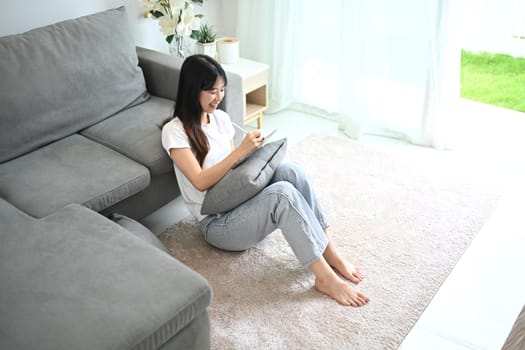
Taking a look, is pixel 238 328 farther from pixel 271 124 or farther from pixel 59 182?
pixel 271 124

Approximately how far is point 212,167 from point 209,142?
0.15 m

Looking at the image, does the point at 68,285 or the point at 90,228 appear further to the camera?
the point at 90,228

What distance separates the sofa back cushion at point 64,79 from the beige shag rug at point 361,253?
0.70 meters

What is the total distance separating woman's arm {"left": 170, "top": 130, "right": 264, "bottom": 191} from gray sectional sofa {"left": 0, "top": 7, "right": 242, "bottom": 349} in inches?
9.2

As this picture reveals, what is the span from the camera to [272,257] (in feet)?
8.06

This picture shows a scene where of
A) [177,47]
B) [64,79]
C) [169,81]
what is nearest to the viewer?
[64,79]

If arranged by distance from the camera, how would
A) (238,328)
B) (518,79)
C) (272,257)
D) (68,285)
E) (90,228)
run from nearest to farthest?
(68,285) → (90,228) → (238,328) → (272,257) → (518,79)

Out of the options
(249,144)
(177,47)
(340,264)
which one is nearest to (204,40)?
(177,47)

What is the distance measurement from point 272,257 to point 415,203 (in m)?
→ 0.85

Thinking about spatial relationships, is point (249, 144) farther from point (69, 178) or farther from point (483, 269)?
point (483, 269)

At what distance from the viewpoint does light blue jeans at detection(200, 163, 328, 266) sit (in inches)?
85.7

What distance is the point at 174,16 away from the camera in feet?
9.93

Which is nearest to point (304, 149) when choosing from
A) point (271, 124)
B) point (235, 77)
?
point (271, 124)

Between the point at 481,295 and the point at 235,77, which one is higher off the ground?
the point at 235,77
